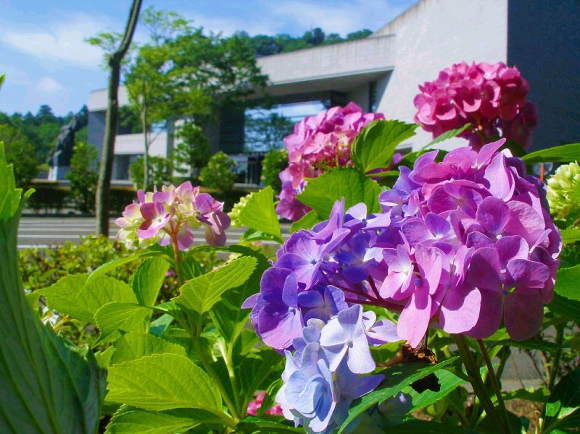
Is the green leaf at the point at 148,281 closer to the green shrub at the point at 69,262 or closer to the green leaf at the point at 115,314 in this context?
the green leaf at the point at 115,314

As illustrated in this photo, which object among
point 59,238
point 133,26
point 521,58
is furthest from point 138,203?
point 521,58

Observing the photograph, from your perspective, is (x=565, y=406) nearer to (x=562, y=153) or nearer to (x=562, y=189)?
(x=562, y=153)

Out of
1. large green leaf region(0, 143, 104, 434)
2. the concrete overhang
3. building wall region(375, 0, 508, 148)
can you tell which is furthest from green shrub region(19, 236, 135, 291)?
the concrete overhang

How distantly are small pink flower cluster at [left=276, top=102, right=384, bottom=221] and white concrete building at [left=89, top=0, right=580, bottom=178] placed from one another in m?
1.55

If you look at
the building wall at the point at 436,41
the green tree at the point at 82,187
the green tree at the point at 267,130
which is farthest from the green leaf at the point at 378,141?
the green tree at the point at 267,130

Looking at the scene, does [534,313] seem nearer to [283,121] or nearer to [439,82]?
[439,82]

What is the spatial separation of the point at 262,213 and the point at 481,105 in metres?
0.86

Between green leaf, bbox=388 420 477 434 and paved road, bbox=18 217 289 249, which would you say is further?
paved road, bbox=18 217 289 249

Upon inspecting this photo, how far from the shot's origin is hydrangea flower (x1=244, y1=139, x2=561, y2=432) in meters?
0.45

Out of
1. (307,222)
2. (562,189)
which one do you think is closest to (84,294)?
(307,222)

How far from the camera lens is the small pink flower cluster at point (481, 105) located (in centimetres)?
154

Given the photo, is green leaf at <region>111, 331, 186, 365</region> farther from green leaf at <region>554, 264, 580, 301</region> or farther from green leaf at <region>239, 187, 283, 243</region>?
green leaf at <region>554, 264, 580, 301</region>

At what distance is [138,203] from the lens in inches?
48.7

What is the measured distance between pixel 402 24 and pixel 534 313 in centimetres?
2189
